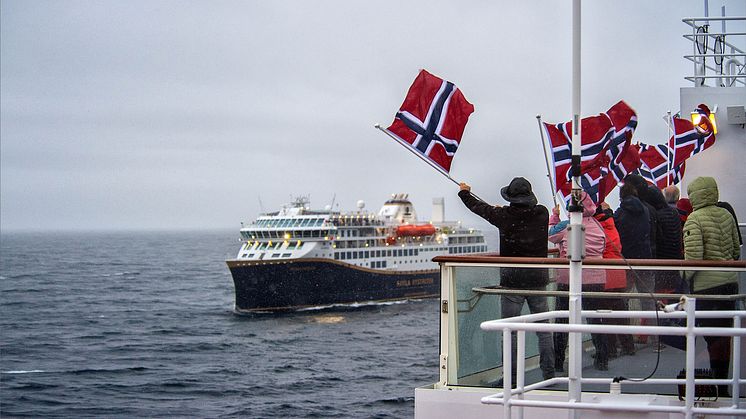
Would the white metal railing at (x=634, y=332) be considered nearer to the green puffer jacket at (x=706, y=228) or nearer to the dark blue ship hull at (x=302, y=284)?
the green puffer jacket at (x=706, y=228)

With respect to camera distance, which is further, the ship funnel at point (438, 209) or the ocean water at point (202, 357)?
the ship funnel at point (438, 209)

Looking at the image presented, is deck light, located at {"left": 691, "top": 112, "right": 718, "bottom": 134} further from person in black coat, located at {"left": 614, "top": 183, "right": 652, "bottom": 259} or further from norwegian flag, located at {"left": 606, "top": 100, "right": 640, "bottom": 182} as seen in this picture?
person in black coat, located at {"left": 614, "top": 183, "right": 652, "bottom": 259}

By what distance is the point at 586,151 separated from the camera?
10.8 m

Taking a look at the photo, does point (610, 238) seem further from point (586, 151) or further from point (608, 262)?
point (586, 151)

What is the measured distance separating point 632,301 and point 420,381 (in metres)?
28.0

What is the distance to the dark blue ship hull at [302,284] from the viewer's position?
200ft

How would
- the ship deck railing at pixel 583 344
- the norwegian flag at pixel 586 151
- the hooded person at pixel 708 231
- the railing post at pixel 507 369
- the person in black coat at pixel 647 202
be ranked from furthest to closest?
1. the norwegian flag at pixel 586 151
2. the person in black coat at pixel 647 202
3. the hooded person at pixel 708 231
4. the ship deck railing at pixel 583 344
5. the railing post at pixel 507 369

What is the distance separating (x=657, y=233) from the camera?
9.30 m

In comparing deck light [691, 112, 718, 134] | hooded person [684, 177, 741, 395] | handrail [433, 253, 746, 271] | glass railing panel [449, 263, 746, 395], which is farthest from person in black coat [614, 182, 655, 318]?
deck light [691, 112, 718, 134]

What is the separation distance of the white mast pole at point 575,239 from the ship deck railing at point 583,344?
0.03 meters

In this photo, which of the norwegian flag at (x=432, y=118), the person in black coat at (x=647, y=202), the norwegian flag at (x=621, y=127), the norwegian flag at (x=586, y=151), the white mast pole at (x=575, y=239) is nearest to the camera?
the white mast pole at (x=575, y=239)

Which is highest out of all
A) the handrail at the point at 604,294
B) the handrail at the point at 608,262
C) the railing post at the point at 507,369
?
the handrail at the point at 608,262

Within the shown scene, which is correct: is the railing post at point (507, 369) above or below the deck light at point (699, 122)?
below

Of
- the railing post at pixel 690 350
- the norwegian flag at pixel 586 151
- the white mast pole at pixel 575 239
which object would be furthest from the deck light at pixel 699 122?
the railing post at pixel 690 350
